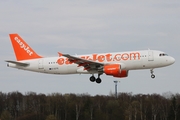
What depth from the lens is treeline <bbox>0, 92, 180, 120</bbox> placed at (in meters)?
138

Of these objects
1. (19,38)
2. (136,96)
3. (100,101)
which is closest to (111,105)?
(100,101)

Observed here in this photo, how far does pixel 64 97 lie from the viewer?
15525 cm

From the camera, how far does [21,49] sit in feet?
278

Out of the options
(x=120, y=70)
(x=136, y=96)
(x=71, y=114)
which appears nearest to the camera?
(x=120, y=70)

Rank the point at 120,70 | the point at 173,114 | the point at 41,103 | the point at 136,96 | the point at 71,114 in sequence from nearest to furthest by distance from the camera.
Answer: the point at 120,70
the point at 173,114
the point at 71,114
the point at 41,103
the point at 136,96

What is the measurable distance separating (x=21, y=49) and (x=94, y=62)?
15172 millimetres

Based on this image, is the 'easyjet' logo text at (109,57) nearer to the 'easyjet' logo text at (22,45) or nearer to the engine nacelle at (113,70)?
the engine nacelle at (113,70)

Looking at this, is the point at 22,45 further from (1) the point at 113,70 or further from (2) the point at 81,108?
(2) the point at 81,108

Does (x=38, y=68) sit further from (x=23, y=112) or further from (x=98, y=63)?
(x=23, y=112)

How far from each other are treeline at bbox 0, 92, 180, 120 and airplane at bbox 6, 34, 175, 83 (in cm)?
4831

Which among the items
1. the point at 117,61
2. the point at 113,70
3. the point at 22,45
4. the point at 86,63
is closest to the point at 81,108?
the point at 22,45

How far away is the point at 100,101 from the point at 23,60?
3057 inches

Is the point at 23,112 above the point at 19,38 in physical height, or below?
below

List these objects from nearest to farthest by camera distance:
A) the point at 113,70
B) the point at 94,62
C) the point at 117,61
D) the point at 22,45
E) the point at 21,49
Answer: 1. the point at 113,70
2. the point at 94,62
3. the point at 117,61
4. the point at 21,49
5. the point at 22,45
